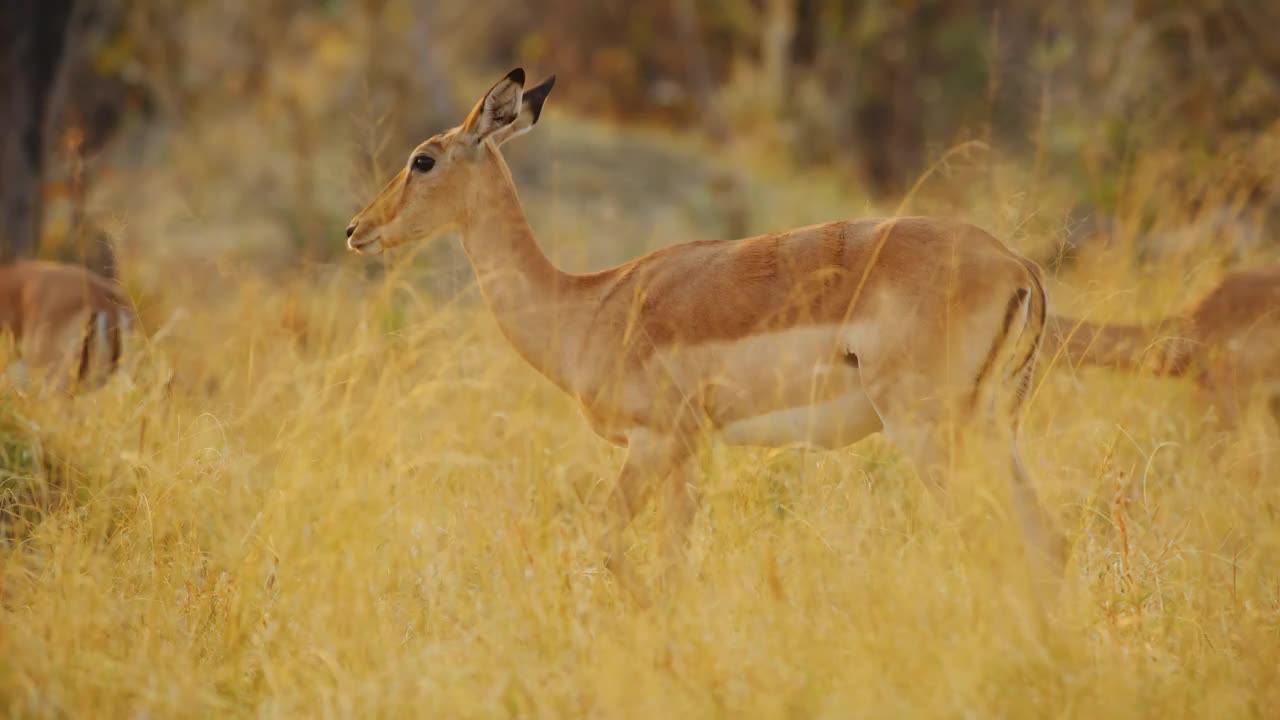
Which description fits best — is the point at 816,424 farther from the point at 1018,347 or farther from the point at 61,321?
the point at 61,321

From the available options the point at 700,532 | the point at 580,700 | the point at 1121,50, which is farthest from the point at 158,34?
the point at 580,700

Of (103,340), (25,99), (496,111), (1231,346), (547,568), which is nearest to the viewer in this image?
(547,568)

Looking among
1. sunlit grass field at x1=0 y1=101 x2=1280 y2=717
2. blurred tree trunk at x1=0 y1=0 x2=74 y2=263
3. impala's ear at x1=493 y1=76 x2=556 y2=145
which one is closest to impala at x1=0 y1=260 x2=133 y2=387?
sunlit grass field at x1=0 y1=101 x2=1280 y2=717

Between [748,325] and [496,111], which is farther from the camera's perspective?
[496,111]

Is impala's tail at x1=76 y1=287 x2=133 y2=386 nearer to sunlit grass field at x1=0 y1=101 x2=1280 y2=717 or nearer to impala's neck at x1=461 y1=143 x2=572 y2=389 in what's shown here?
sunlit grass field at x1=0 y1=101 x2=1280 y2=717

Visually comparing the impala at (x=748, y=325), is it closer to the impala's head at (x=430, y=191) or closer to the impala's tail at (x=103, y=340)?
the impala's head at (x=430, y=191)

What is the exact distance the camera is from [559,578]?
371cm

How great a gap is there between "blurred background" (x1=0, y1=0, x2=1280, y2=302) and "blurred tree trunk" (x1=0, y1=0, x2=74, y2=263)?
16 millimetres

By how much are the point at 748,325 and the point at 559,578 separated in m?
0.96

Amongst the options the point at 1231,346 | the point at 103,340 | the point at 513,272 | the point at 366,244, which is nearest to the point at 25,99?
the point at 103,340

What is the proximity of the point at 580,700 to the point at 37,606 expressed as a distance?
4.92ft

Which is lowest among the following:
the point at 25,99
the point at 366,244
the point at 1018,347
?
the point at 1018,347

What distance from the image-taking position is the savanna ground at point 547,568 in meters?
3.13

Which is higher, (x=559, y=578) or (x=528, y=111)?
(x=528, y=111)
